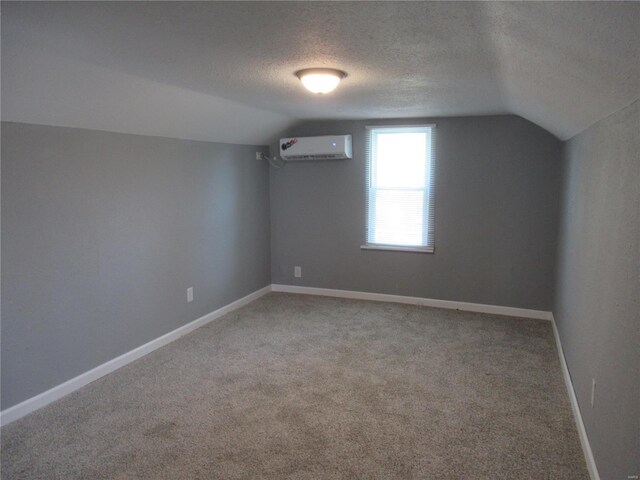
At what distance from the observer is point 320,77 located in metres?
2.47

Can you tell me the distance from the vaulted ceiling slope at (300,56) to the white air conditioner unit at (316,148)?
127 centimetres

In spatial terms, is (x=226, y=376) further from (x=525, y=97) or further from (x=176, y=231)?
(x=525, y=97)

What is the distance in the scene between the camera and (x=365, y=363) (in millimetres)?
3430

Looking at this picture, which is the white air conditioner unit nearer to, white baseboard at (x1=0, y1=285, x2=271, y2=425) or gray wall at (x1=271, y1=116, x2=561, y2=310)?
gray wall at (x1=271, y1=116, x2=561, y2=310)

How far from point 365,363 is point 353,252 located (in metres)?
1.88

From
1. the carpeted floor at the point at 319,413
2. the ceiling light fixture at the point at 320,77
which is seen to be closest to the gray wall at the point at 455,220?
the carpeted floor at the point at 319,413

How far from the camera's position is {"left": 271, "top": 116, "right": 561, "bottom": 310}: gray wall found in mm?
4324

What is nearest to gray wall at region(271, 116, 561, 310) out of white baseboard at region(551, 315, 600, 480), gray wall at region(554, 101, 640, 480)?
white baseboard at region(551, 315, 600, 480)

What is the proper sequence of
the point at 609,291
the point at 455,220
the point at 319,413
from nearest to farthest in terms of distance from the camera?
the point at 609,291, the point at 319,413, the point at 455,220

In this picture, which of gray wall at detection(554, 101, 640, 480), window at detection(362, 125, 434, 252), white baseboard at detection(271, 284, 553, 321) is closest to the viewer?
gray wall at detection(554, 101, 640, 480)

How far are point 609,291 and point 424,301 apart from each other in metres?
2.91

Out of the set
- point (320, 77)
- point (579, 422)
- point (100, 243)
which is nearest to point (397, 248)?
point (579, 422)

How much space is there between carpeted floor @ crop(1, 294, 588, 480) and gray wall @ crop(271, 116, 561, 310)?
707 millimetres

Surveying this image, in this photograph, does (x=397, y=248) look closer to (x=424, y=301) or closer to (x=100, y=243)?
(x=424, y=301)
